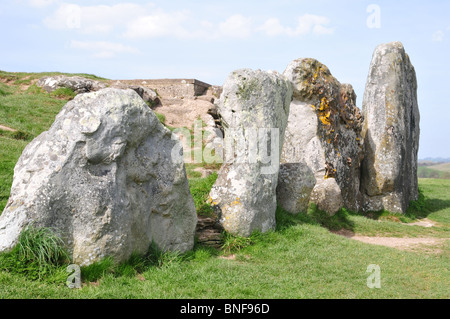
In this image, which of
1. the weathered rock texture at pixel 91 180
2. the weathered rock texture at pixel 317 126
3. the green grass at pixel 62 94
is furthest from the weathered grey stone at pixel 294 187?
the green grass at pixel 62 94

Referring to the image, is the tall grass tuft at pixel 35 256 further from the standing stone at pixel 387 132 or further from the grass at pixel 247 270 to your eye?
the standing stone at pixel 387 132

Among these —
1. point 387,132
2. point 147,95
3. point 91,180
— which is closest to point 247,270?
point 91,180

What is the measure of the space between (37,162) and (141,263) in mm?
1874

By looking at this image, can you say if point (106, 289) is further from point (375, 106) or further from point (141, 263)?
point (375, 106)

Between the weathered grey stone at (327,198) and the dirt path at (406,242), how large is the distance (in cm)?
64

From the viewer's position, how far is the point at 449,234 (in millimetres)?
11328

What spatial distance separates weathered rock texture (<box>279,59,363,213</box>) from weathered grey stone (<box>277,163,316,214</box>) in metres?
1.57

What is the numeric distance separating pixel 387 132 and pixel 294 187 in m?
5.57

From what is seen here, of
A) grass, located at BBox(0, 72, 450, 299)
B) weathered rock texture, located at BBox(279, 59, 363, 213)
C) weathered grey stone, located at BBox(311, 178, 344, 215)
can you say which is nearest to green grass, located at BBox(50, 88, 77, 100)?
grass, located at BBox(0, 72, 450, 299)

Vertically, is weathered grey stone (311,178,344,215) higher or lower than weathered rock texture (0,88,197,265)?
lower

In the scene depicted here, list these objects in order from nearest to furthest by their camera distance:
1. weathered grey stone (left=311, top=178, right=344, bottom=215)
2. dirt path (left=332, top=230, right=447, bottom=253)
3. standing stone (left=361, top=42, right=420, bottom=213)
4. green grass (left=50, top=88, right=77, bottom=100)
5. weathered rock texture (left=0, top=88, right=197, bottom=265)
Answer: weathered rock texture (left=0, top=88, right=197, bottom=265) → dirt path (left=332, top=230, right=447, bottom=253) → weathered grey stone (left=311, top=178, right=344, bottom=215) → standing stone (left=361, top=42, right=420, bottom=213) → green grass (left=50, top=88, right=77, bottom=100)

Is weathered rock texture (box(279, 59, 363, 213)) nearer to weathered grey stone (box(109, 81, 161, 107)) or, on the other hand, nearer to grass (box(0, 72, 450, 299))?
grass (box(0, 72, 450, 299))

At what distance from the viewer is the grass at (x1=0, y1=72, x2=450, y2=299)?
16.9ft

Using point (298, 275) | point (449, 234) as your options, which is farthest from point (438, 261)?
point (449, 234)
